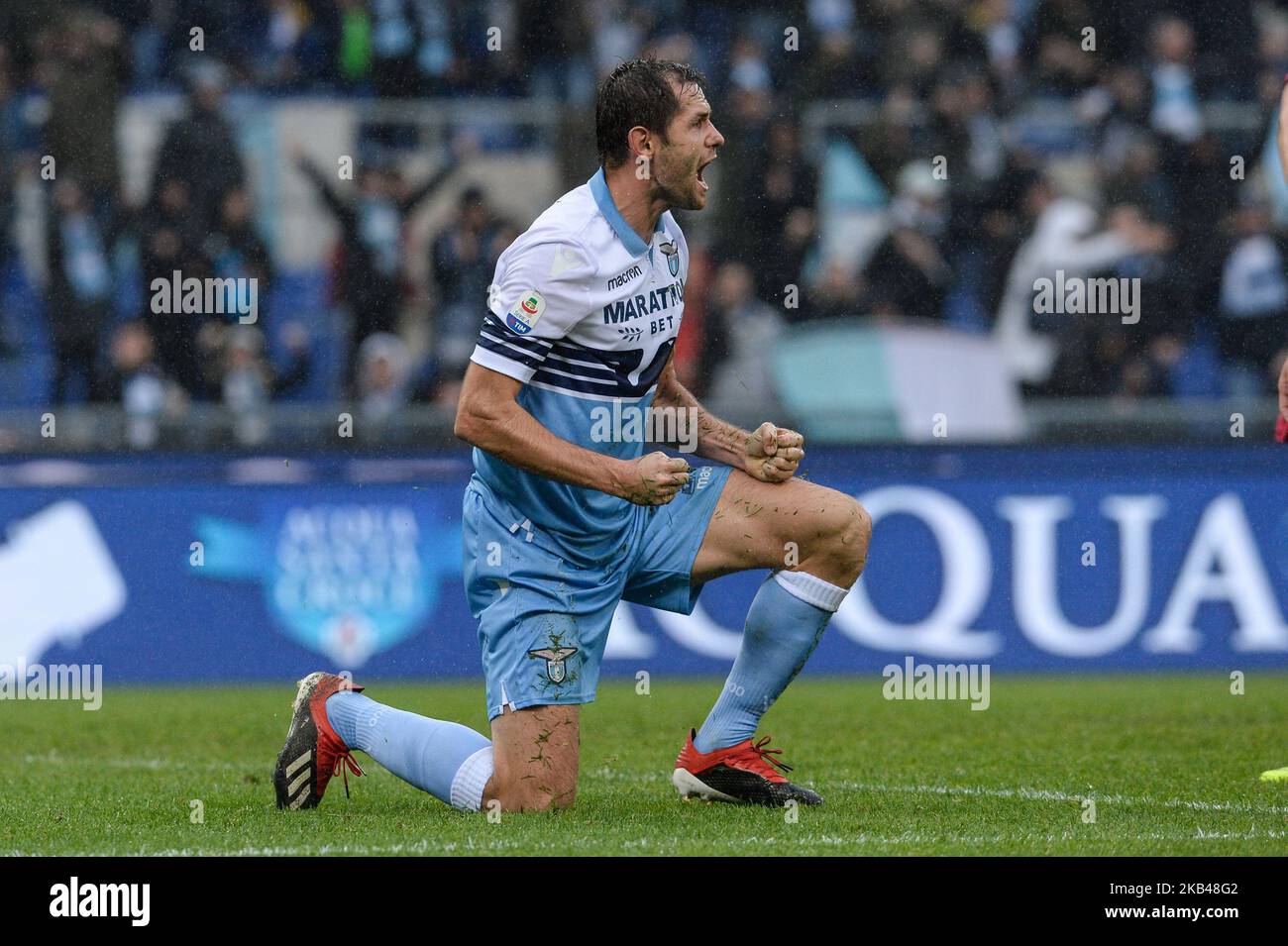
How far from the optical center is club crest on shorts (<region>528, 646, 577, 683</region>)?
5582 mm

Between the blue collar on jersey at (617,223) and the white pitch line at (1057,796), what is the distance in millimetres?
1892

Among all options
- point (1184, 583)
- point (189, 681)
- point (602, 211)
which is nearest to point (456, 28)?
point (189, 681)

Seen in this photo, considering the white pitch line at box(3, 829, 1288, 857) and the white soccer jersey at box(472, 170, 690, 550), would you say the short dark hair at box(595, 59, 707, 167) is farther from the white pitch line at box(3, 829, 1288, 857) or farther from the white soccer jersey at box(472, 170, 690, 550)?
the white pitch line at box(3, 829, 1288, 857)

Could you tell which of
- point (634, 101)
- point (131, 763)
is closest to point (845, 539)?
point (634, 101)

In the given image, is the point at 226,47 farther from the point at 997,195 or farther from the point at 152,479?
the point at 997,195

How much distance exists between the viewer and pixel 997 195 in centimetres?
1203

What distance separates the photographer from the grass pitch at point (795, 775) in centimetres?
→ 507

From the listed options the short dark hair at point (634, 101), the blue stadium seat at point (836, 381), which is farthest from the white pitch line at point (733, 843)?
the blue stadium seat at point (836, 381)

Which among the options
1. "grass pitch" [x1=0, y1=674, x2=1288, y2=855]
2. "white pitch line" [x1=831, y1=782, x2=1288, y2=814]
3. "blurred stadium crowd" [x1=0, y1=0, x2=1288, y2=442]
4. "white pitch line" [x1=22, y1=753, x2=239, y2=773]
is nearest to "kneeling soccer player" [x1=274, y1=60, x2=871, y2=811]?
"grass pitch" [x1=0, y1=674, x2=1288, y2=855]

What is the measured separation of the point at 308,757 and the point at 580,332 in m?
1.49

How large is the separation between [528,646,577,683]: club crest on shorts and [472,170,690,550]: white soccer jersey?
1.10ft

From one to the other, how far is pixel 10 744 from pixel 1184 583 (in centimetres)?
595

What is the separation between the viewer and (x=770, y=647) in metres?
5.83

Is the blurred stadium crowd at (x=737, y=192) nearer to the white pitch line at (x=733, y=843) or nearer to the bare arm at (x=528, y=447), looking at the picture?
the bare arm at (x=528, y=447)
